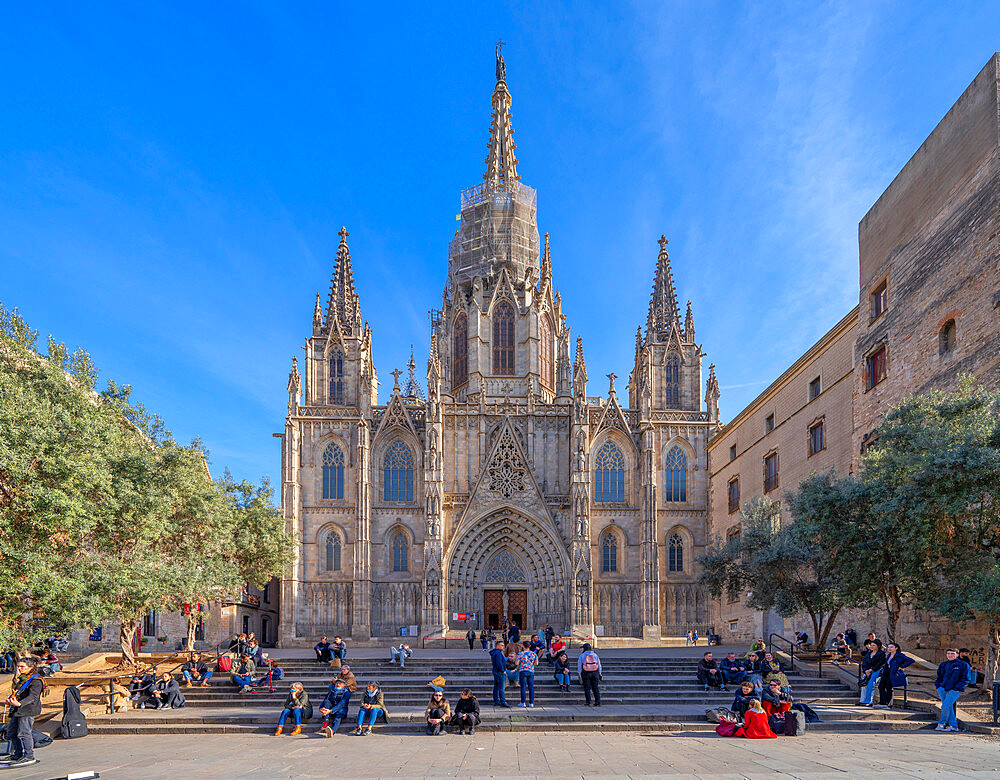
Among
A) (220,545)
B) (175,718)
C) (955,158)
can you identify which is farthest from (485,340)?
(175,718)

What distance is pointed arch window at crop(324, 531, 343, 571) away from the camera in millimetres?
44844

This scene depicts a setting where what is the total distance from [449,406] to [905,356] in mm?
25997

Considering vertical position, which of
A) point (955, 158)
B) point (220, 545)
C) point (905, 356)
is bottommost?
point (220, 545)

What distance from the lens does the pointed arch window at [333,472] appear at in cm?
4553

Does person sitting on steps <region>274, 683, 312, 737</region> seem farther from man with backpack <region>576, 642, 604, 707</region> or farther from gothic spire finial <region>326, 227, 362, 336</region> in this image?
gothic spire finial <region>326, 227, 362, 336</region>

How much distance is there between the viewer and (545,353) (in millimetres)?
53000

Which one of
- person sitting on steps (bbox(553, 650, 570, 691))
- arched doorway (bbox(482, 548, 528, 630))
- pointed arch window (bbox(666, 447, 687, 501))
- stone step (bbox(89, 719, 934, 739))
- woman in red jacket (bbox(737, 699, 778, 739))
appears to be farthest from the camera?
pointed arch window (bbox(666, 447, 687, 501))

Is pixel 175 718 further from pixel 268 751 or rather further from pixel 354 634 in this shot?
pixel 354 634

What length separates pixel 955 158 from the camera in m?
24.5

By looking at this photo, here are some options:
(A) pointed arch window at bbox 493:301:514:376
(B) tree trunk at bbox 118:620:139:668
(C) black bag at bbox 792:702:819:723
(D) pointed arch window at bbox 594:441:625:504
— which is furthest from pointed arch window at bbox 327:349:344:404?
(C) black bag at bbox 792:702:819:723

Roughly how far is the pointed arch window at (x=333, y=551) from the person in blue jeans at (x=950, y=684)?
33.7 meters

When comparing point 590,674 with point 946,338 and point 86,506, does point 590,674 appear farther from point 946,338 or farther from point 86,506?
point 946,338

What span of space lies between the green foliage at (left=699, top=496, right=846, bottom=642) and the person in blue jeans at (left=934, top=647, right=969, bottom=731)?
562 cm

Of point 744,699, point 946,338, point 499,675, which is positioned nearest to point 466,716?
point 499,675
